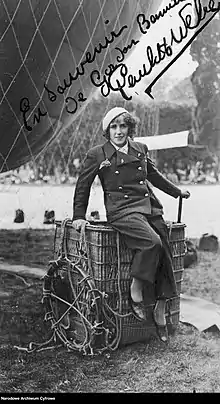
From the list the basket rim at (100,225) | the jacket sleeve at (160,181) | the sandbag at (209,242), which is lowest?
the sandbag at (209,242)

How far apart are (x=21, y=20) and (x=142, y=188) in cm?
77

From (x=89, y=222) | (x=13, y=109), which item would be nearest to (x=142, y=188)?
(x=89, y=222)

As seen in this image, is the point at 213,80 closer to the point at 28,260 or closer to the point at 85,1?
the point at 85,1

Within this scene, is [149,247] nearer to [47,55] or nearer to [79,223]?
Result: [79,223]

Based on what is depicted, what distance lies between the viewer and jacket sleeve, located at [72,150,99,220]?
2.37 metres

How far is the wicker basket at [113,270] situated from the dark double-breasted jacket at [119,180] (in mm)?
87

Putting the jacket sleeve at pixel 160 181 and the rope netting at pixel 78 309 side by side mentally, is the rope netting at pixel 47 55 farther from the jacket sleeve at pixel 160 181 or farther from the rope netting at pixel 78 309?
the rope netting at pixel 78 309

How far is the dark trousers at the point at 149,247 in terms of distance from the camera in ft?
7.55

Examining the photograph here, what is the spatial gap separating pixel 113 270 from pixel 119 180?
0.34 meters

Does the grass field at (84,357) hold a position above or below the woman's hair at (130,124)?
below

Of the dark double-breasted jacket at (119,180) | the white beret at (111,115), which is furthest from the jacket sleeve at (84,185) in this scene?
the white beret at (111,115)

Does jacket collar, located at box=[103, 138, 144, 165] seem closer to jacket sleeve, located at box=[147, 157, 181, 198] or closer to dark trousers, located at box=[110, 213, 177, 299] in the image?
jacket sleeve, located at box=[147, 157, 181, 198]
